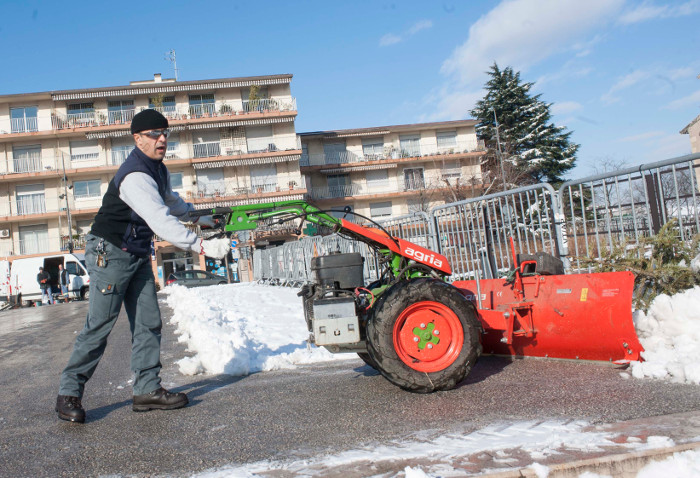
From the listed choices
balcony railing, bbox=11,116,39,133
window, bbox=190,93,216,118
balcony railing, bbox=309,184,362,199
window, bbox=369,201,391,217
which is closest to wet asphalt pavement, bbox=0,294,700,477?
window, bbox=190,93,216,118

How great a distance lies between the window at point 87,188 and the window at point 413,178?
83.5 ft

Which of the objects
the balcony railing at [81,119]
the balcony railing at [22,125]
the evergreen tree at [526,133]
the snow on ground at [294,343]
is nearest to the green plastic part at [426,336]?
the snow on ground at [294,343]

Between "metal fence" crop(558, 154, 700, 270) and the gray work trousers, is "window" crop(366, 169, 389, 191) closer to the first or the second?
"metal fence" crop(558, 154, 700, 270)

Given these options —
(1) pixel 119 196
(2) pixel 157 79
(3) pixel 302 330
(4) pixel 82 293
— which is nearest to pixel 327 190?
(2) pixel 157 79

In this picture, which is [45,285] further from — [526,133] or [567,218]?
[526,133]

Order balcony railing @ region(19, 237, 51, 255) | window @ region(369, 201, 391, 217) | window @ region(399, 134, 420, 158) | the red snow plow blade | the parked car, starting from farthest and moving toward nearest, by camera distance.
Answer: window @ region(399, 134, 420, 158) < window @ region(369, 201, 391, 217) < balcony railing @ region(19, 237, 51, 255) < the parked car < the red snow plow blade

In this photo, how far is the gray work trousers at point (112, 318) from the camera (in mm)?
3881

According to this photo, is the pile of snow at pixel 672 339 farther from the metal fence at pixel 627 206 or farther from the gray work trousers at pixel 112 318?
the gray work trousers at pixel 112 318

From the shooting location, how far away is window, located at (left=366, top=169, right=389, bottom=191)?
164ft

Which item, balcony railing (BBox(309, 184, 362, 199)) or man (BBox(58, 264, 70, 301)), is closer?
man (BBox(58, 264, 70, 301))

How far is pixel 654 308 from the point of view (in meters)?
4.18

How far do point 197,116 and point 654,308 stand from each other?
43.5 metres

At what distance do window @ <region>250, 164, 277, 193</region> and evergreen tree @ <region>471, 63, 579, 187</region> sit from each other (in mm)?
17563

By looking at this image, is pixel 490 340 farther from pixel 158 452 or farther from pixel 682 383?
pixel 158 452
